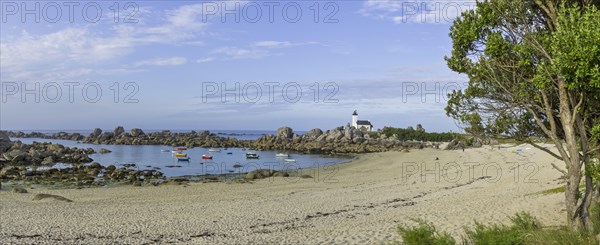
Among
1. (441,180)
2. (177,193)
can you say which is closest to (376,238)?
(177,193)

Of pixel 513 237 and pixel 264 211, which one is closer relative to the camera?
pixel 513 237

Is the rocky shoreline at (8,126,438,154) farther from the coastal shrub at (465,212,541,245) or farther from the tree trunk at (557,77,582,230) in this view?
the tree trunk at (557,77,582,230)

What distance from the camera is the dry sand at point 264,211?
1623 cm

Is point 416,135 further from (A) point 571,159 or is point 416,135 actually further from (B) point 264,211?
(A) point 571,159

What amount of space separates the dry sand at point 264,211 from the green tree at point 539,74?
403 centimetres

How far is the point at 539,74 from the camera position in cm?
1064

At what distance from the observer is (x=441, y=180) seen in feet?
114

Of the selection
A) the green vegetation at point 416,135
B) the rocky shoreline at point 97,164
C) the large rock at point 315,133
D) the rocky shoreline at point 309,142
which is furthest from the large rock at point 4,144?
the green vegetation at point 416,135

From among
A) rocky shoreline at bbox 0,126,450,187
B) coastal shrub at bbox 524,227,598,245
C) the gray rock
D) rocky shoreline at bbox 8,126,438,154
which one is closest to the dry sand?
coastal shrub at bbox 524,227,598,245

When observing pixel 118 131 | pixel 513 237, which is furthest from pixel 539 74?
pixel 118 131

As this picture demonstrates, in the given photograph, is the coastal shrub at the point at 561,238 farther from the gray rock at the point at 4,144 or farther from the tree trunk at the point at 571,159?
the gray rock at the point at 4,144

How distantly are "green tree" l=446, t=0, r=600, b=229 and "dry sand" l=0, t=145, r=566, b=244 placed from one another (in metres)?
4.03

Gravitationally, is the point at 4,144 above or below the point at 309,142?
above

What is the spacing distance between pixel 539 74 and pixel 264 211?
14.6 metres
